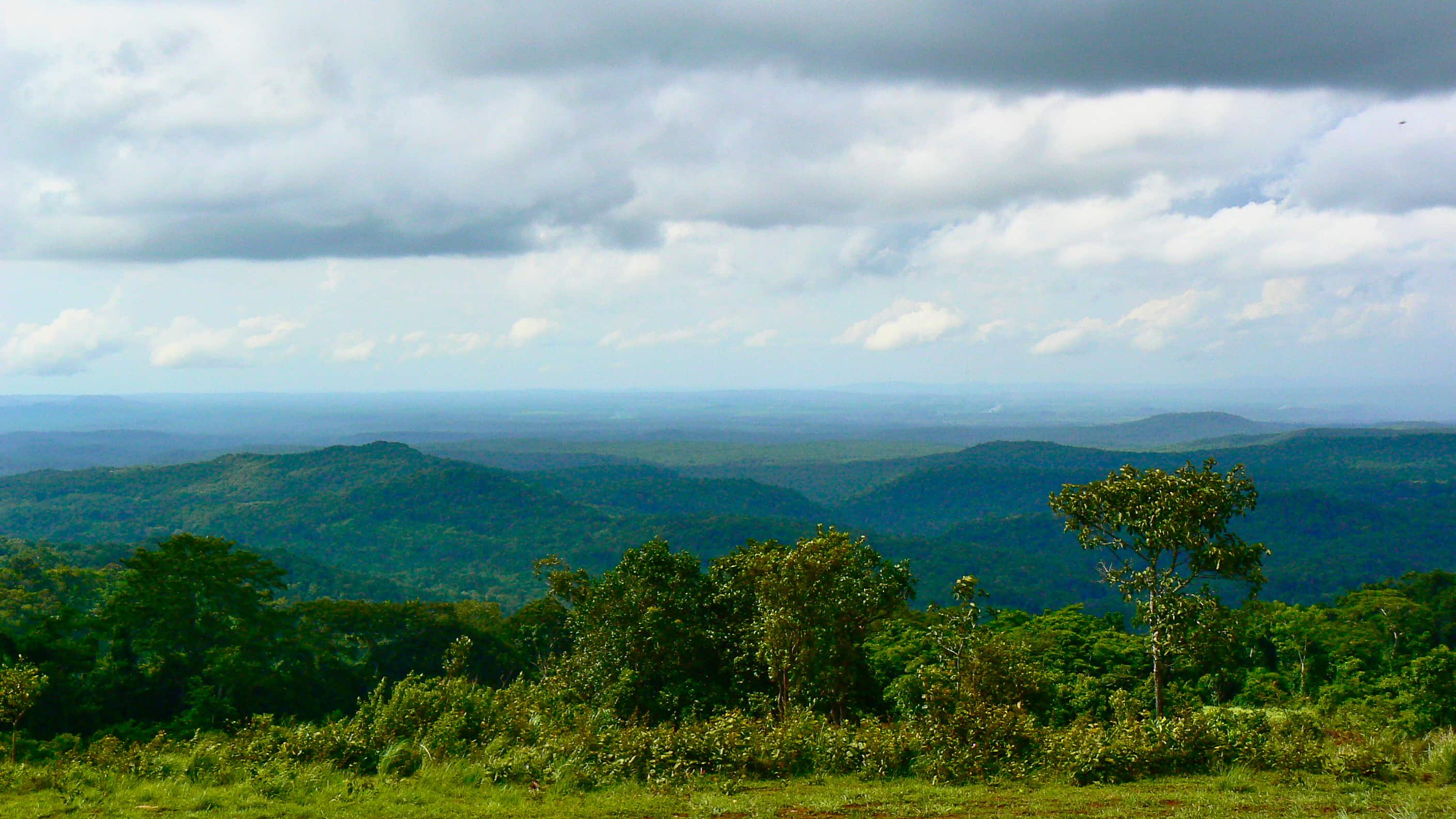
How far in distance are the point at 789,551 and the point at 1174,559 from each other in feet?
25.9

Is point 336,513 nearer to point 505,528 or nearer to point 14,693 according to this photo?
point 505,528

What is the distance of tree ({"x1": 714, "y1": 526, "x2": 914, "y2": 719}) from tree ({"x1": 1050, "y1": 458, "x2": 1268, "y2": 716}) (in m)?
5.29

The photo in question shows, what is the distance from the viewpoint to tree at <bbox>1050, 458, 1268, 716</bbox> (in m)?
16.4

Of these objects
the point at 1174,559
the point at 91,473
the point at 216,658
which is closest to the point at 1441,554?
the point at 1174,559

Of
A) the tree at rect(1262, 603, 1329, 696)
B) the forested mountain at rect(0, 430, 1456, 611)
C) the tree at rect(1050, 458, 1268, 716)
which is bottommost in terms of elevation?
the forested mountain at rect(0, 430, 1456, 611)

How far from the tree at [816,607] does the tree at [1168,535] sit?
529cm

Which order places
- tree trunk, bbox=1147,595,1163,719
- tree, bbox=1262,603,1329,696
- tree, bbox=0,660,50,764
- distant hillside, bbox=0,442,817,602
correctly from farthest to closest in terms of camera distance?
distant hillside, bbox=0,442,817,602 < tree, bbox=1262,603,1329,696 < tree trunk, bbox=1147,595,1163,719 < tree, bbox=0,660,50,764

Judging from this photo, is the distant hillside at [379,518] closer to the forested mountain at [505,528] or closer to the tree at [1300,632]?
the forested mountain at [505,528]

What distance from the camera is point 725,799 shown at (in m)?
11.4

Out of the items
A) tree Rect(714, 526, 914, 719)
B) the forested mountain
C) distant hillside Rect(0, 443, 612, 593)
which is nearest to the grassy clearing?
tree Rect(714, 526, 914, 719)

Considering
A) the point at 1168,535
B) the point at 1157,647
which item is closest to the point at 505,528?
the point at 1157,647

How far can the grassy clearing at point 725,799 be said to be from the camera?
10469 millimetres

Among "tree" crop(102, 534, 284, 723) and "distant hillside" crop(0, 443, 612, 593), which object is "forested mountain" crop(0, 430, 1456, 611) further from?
"tree" crop(102, 534, 284, 723)

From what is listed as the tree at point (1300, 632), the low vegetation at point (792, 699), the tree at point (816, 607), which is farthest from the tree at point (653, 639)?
the tree at point (1300, 632)
